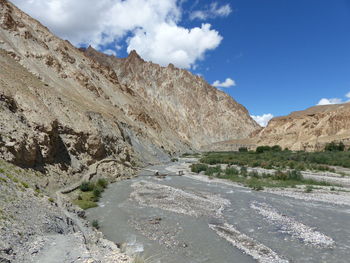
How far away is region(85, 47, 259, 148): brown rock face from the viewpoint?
140m

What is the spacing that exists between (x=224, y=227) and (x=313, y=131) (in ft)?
269

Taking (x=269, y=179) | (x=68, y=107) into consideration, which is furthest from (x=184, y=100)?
(x=269, y=179)

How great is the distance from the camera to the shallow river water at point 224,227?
39.8 feet

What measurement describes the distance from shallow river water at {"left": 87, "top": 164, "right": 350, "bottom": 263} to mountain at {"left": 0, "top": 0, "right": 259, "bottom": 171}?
Answer: 6.62 metres

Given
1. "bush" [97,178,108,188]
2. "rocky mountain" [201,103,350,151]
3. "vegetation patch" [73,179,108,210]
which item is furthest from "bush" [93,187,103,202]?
"rocky mountain" [201,103,350,151]

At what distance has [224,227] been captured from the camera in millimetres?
15531

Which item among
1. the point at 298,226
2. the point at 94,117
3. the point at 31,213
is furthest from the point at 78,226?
the point at 94,117

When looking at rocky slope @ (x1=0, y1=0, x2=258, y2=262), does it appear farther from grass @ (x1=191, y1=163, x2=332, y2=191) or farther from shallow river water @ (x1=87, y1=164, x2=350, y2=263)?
grass @ (x1=191, y1=163, x2=332, y2=191)

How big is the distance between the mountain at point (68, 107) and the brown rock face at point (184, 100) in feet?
1.97

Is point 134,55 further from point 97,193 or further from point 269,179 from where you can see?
point 97,193

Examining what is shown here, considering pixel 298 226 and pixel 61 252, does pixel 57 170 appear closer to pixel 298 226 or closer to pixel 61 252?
pixel 61 252

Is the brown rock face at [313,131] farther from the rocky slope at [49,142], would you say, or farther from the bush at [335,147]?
the rocky slope at [49,142]

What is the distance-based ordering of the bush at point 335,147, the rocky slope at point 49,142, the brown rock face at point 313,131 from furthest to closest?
the brown rock face at point 313,131
the bush at point 335,147
the rocky slope at point 49,142

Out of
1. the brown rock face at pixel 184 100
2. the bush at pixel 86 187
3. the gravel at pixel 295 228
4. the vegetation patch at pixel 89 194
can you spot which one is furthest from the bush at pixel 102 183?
the brown rock face at pixel 184 100
